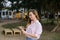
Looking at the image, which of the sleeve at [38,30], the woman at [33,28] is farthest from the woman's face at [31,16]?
the sleeve at [38,30]

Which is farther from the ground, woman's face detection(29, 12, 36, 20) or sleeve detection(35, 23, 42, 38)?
woman's face detection(29, 12, 36, 20)

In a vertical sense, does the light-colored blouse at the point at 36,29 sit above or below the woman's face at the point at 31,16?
below

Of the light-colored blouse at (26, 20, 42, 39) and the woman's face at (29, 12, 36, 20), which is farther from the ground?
the woman's face at (29, 12, 36, 20)

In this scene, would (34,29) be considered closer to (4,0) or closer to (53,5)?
(53,5)

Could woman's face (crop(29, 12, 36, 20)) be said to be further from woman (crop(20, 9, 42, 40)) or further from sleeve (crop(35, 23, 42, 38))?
sleeve (crop(35, 23, 42, 38))

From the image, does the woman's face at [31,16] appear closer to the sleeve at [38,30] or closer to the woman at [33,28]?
the woman at [33,28]

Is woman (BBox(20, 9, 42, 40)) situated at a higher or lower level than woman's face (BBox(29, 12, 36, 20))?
lower

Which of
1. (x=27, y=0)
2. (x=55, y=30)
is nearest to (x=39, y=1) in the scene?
(x=27, y=0)

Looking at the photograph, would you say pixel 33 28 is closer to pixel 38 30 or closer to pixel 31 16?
pixel 38 30

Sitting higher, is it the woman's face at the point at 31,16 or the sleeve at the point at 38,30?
the woman's face at the point at 31,16

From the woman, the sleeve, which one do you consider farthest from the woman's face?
the sleeve

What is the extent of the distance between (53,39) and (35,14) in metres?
7.84

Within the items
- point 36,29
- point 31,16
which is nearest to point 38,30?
point 36,29

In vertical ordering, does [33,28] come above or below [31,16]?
below
